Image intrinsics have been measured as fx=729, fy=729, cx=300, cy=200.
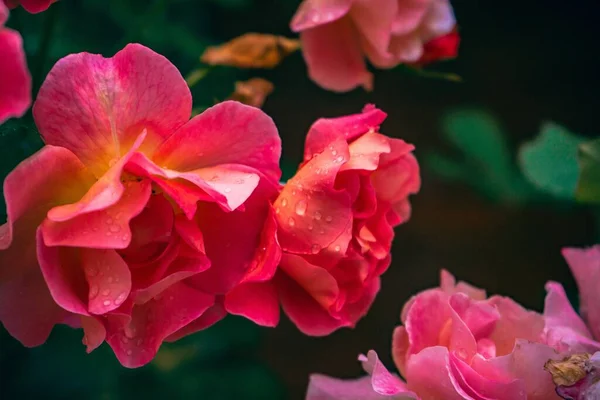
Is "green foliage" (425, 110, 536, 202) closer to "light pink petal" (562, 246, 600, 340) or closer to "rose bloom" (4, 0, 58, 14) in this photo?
"light pink petal" (562, 246, 600, 340)

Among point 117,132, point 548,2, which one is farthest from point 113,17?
point 548,2

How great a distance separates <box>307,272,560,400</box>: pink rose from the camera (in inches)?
12.1

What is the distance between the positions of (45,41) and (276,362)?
112 centimetres

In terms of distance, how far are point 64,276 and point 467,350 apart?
175mm

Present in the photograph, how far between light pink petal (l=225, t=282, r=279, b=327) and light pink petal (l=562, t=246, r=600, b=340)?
0.16 meters

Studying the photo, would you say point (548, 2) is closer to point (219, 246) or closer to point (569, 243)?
point (569, 243)

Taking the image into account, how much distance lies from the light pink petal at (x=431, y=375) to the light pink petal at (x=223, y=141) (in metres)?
0.11

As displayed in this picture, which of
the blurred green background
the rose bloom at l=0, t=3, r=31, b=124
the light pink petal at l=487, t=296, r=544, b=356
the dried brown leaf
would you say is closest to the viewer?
the rose bloom at l=0, t=3, r=31, b=124

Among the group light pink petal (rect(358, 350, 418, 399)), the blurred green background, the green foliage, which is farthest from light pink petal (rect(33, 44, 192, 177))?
the green foliage

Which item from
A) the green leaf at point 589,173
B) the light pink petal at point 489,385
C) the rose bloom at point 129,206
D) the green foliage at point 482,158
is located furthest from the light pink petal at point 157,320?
the green foliage at point 482,158

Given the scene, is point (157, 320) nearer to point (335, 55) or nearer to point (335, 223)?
point (335, 223)

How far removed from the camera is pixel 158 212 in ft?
0.94

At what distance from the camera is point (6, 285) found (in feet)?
0.91

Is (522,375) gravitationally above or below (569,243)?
above
